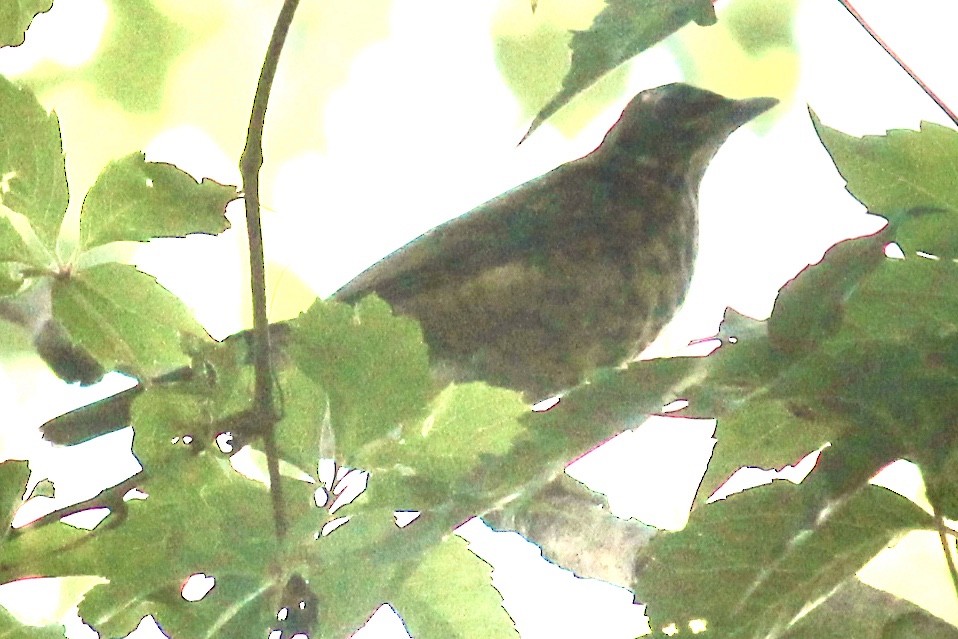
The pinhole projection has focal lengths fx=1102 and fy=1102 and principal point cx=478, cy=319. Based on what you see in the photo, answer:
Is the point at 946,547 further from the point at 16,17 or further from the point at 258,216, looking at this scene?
the point at 16,17

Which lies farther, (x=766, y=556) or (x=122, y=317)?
(x=122, y=317)

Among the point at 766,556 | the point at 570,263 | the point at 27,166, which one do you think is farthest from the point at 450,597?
the point at 570,263

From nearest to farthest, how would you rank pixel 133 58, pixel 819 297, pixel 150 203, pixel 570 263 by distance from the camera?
pixel 819 297 → pixel 150 203 → pixel 570 263 → pixel 133 58

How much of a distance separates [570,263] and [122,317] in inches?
42.5

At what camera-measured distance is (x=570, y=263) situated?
5.41 feet

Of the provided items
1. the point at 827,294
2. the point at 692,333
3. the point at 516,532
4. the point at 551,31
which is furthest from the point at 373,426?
the point at 551,31

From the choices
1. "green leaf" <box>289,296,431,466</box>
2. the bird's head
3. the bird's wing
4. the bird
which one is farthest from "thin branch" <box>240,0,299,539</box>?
the bird's head

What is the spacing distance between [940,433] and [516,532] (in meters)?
0.79

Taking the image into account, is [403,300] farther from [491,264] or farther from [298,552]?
[298,552]

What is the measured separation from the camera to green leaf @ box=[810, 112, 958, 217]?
41cm

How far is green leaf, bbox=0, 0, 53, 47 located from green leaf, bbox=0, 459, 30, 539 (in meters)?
0.24

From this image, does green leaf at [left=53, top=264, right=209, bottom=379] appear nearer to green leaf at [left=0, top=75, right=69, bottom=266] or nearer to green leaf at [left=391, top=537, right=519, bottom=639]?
green leaf at [left=0, top=75, right=69, bottom=266]

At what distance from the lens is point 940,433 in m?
0.36

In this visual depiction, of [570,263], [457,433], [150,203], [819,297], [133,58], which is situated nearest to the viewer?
[819,297]
